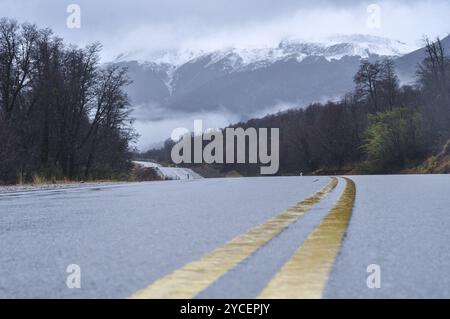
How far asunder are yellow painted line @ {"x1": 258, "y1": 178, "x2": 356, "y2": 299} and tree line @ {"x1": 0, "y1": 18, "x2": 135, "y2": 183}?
113 ft

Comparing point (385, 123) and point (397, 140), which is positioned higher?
point (385, 123)

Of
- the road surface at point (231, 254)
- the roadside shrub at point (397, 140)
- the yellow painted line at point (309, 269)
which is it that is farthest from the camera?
the roadside shrub at point (397, 140)

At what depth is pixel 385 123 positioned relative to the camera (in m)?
66.7

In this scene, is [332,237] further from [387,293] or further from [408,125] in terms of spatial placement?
[408,125]

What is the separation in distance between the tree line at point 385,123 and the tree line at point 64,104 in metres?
28.8

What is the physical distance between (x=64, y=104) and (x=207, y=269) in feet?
139
